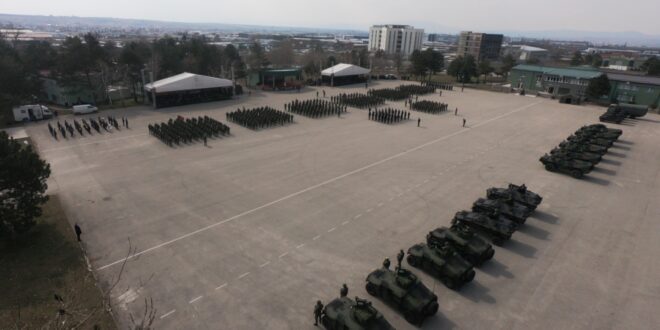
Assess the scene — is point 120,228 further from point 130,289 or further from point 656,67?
point 656,67

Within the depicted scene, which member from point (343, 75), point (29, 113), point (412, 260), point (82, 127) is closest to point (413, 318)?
point (412, 260)

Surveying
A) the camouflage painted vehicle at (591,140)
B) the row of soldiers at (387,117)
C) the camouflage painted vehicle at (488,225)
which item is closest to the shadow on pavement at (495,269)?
the camouflage painted vehicle at (488,225)

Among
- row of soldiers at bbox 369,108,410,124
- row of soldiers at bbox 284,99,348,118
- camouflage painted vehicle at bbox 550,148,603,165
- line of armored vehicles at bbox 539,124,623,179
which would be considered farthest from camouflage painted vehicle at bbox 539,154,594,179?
row of soldiers at bbox 284,99,348,118

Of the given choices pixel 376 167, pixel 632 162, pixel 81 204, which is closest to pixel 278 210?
pixel 376 167

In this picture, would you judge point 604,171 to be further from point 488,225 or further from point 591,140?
point 488,225

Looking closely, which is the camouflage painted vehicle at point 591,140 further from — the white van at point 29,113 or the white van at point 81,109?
the white van at point 29,113

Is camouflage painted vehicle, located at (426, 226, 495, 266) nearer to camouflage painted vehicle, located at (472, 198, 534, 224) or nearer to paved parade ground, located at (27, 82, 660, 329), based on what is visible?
paved parade ground, located at (27, 82, 660, 329)
